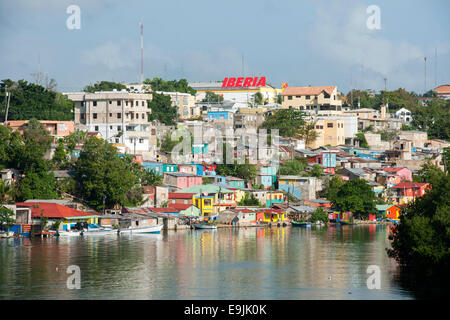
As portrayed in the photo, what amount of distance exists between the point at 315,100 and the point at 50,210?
1180 inches

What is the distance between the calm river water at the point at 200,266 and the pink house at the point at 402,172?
577 inches

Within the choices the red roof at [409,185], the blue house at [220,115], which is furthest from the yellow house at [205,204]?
the blue house at [220,115]

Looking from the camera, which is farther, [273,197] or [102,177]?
[273,197]

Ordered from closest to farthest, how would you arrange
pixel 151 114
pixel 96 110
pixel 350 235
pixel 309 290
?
pixel 309 290
pixel 350 235
pixel 96 110
pixel 151 114

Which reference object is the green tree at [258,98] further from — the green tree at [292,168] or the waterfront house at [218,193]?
the waterfront house at [218,193]

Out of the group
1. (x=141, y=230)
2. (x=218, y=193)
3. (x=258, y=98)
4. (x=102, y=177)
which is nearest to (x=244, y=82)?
(x=258, y=98)

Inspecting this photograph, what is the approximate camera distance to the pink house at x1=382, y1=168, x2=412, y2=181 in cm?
4884

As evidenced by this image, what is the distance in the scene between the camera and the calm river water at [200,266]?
71.6 ft

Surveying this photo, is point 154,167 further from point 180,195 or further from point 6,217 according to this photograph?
point 6,217

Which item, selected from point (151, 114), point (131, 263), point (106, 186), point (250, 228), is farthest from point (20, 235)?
point (151, 114)

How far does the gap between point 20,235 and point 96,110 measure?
16.4 metres

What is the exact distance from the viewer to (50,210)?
112ft

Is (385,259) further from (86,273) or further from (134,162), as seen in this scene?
(134,162)
